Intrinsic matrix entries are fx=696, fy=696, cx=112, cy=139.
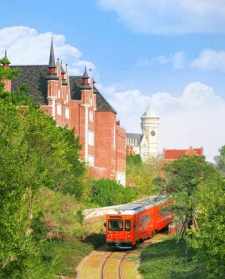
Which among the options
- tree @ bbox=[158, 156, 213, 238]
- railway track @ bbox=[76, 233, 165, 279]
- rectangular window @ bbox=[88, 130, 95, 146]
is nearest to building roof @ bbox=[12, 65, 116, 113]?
rectangular window @ bbox=[88, 130, 95, 146]

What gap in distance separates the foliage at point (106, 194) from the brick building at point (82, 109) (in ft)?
17.9

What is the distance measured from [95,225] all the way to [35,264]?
35.9 m

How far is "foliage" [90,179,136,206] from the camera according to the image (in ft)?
240

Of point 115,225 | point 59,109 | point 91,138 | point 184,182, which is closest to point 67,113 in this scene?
point 59,109

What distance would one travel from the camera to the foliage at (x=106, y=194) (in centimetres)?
7325

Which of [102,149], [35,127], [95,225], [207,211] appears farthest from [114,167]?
[207,211]

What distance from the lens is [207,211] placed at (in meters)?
27.7

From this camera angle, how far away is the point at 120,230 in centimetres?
4844

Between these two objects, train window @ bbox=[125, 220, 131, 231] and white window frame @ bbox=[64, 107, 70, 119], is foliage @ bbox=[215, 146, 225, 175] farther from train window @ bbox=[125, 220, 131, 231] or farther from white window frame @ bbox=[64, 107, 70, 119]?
white window frame @ bbox=[64, 107, 70, 119]

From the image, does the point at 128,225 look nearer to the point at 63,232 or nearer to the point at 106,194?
the point at 63,232

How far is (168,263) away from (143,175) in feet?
201

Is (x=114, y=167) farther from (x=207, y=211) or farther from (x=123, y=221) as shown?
(x=207, y=211)

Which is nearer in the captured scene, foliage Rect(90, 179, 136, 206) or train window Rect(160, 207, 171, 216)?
train window Rect(160, 207, 171, 216)

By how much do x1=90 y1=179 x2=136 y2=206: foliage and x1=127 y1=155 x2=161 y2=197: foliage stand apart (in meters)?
11.1
